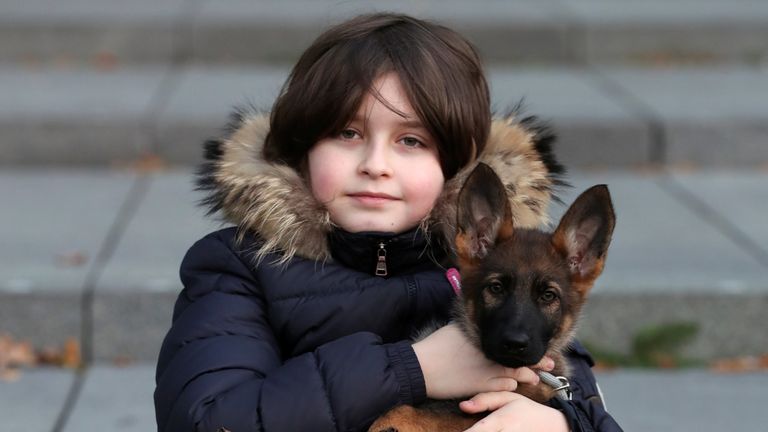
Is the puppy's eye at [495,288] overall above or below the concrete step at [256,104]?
above

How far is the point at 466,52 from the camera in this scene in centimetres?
324

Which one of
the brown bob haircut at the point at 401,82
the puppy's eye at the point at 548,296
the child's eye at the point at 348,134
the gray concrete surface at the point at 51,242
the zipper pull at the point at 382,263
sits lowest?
the gray concrete surface at the point at 51,242

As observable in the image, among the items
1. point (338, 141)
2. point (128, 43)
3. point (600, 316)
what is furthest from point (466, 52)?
point (128, 43)

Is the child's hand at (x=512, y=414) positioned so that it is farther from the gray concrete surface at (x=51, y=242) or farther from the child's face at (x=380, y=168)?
the gray concrete surface at (x=51, y=242)

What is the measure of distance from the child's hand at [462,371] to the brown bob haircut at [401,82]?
52 cm

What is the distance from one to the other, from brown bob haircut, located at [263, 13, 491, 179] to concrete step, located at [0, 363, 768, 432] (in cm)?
166

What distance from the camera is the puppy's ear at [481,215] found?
9.53ft

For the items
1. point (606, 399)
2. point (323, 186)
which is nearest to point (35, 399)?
point (323, 186)

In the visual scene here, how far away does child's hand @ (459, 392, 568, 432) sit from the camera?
2881 millimetres

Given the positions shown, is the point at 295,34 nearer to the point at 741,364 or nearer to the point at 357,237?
the point at 741,364

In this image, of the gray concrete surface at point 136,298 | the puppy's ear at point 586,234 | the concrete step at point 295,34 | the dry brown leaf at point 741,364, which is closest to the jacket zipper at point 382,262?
the puppy's ear at point 586,234

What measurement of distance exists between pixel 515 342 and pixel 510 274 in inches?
6.6

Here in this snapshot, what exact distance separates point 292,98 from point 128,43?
5327mm

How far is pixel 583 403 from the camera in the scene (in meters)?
3.08
